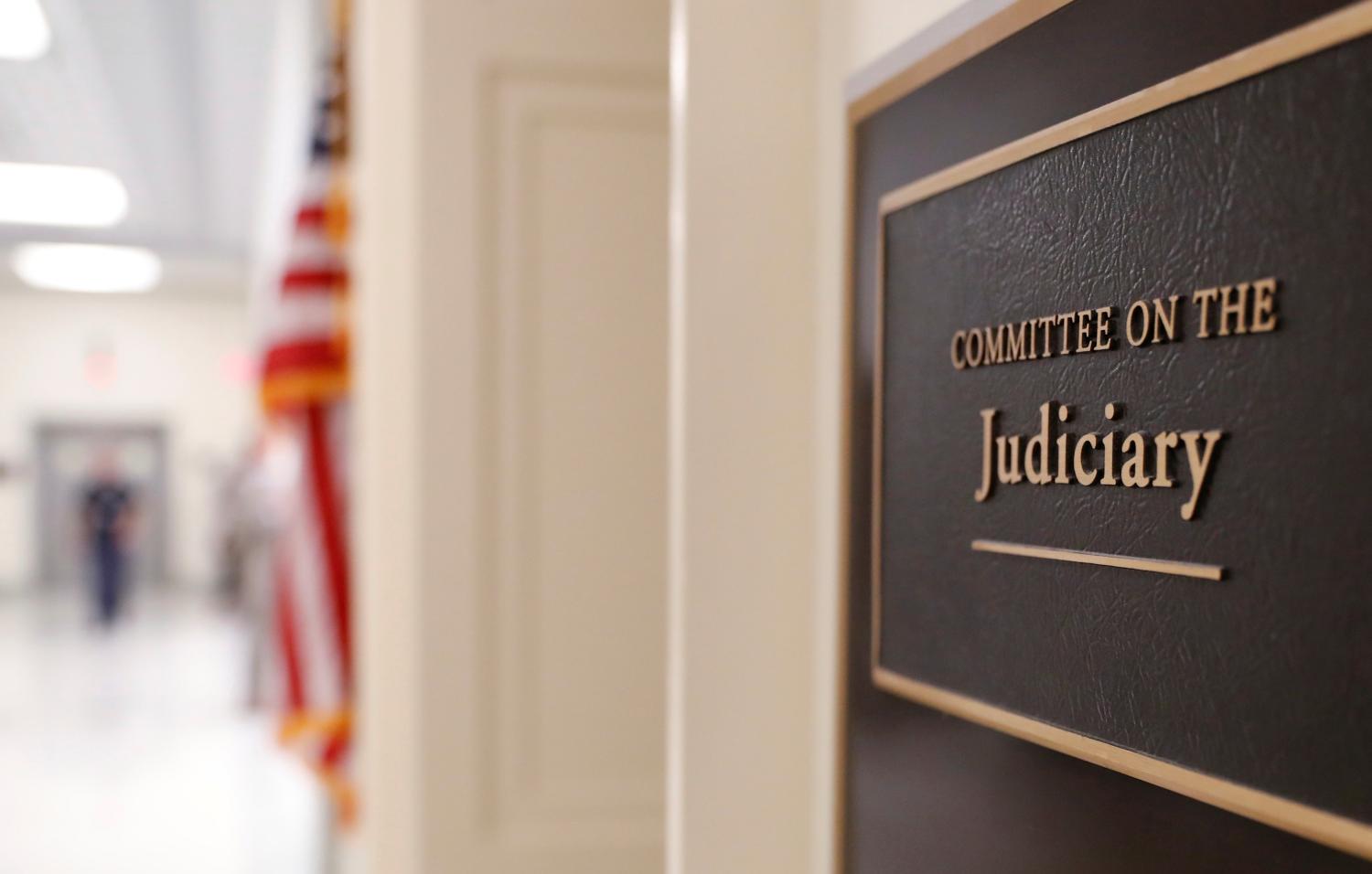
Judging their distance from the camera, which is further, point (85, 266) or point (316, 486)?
point (85, 266)

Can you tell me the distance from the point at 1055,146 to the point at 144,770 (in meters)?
7.10

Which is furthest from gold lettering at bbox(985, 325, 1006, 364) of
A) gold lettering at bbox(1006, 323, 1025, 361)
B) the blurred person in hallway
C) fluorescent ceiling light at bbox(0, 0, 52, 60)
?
the blurred person in hallway

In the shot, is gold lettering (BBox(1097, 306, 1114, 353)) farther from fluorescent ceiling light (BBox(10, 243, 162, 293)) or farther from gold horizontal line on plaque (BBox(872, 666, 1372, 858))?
fluorescent ceiling light (BBox(10, 243, 162, 293))

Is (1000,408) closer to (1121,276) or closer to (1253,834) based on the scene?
(1121,276)

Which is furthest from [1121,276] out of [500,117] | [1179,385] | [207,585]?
[207,585]

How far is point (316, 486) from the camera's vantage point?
2.69 metres

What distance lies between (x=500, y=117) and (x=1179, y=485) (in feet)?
5.51

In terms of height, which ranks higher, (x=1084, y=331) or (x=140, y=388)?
(x=140, y=388)

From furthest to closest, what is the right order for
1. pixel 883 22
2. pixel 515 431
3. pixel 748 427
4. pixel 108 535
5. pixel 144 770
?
pixel 108 535, pixel 144 770, pixel 515 431, pixel 748 427, pixel 883 22

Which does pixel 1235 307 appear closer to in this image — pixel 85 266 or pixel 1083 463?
pixel 1083 463

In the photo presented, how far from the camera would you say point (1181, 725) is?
0.58 m

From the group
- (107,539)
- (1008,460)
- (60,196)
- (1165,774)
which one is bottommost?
(107,539)

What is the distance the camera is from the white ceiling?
19.9 ft

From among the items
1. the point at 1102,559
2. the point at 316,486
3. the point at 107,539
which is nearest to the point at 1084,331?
the point at 1102,559
